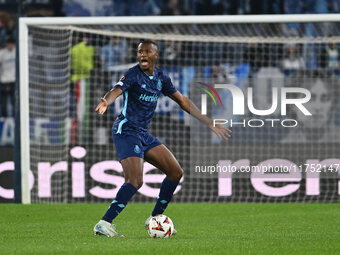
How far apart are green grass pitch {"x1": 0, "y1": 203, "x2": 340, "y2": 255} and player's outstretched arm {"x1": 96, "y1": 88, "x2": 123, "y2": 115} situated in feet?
3.86

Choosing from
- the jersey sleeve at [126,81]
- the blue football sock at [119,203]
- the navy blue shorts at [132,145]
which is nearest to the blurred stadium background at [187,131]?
the navy blue shorts at [132,145]

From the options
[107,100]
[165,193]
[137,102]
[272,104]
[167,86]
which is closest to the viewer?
[107,100]

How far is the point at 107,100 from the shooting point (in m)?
7.19

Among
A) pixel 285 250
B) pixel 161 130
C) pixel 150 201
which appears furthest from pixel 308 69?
pixel 285 250

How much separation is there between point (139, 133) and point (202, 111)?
18.8ft

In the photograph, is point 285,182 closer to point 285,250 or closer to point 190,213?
point 190,213

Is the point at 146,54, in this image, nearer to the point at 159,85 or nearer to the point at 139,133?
the point at 159,85

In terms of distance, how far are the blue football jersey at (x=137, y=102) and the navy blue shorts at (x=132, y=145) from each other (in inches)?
2.3

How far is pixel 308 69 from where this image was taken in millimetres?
14086

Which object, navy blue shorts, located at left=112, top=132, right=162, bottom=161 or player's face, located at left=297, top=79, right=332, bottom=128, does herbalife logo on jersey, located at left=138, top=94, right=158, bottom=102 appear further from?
player's face, located at left=297, top=79, right=332, bottom=128

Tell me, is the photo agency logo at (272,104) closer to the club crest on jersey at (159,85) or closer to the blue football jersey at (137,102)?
the club crest on jersey at (159,85)

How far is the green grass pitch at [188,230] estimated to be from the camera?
21.5 feet

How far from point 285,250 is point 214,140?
711 cm

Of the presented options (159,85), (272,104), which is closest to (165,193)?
(159,85)
